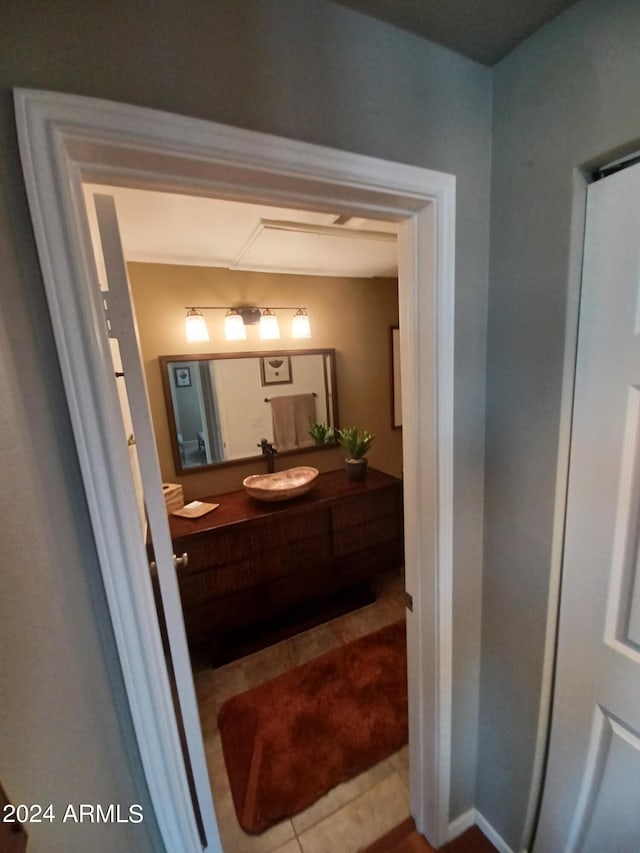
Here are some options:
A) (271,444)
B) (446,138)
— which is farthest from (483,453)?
(271,444)

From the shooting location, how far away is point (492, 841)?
1.15 m

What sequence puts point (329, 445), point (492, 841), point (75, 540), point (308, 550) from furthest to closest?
1. point (329, 445)
2. point (308, 550)
3. point (492, 841)
4. point (75, 540)

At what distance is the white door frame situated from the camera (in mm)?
542

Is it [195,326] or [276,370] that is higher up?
[195,326]

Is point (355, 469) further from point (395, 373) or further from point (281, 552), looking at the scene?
point (395, 373)

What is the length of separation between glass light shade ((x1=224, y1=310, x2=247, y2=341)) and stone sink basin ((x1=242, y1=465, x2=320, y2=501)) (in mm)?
900

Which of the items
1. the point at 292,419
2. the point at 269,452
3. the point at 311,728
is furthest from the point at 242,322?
the point at 311,728

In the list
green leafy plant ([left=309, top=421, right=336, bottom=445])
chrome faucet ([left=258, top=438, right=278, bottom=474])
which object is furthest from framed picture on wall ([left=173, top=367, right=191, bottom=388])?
green leafy plant ([left=309, top=421, right=336, bottom=445])

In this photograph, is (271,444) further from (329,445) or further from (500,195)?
→ (500,195)

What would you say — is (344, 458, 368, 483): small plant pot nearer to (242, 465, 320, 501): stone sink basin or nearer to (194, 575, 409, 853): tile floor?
(242, 465, 320, 501): stone sink basin

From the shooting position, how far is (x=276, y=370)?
2301 millimetres

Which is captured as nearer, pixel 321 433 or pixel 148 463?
pixel 148 463

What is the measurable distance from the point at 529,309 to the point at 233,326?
5.48ft

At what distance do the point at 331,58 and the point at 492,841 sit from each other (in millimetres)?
2277
